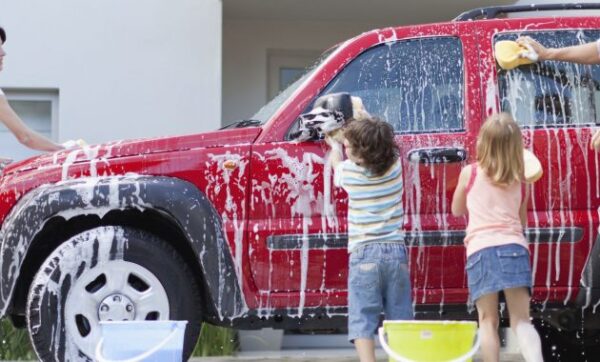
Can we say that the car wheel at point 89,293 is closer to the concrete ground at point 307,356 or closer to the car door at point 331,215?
the car door at point 331,215

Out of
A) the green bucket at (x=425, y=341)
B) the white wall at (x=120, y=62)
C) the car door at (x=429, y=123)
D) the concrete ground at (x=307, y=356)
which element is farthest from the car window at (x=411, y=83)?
the white wall at (x=120, y=62)

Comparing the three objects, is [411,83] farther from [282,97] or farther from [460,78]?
[282,97]

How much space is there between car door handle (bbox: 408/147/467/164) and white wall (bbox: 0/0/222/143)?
4.18 meters

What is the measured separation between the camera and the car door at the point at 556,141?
17.7 feet

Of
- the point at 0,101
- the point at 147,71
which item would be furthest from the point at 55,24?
the point at 0,101

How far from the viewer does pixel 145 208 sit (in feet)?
17.6

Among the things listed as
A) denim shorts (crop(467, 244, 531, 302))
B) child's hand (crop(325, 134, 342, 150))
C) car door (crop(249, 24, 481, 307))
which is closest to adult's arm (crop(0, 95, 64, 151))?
car door (crop(249, 24, 481, 307))

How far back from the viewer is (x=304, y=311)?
5379 mm

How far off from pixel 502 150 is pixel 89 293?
2006mm

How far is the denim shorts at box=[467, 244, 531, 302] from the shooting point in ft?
15.7

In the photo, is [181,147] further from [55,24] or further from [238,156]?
[55,24]

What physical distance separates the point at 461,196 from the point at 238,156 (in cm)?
110

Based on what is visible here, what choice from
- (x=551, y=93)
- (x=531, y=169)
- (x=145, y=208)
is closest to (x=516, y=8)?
(x=551, y=93)

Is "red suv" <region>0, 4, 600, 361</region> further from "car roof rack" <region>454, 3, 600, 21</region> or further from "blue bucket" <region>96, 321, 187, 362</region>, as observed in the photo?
"blue bucket" <region>96, 321, 187, 362</region>
